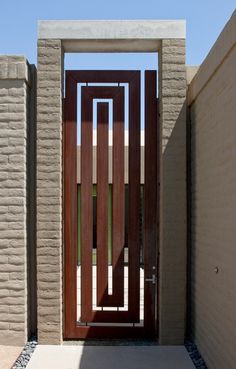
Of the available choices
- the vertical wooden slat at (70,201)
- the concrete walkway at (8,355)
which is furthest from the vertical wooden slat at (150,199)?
the concrete walkway at (8,355)

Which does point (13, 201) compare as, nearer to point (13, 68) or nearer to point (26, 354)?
point (13, 68)

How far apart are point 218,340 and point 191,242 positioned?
1.54 metres

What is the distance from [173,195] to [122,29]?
7.32ft

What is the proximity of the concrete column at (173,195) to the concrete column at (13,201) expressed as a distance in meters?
1.78

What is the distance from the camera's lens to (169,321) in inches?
204

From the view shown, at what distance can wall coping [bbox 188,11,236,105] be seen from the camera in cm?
360

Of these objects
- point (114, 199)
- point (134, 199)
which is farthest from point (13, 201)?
point (134, 199)

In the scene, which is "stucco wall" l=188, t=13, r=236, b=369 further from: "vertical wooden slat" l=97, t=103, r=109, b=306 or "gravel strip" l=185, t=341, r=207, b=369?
"vertical wooden slat" l=97, t=103, r=109, b=306

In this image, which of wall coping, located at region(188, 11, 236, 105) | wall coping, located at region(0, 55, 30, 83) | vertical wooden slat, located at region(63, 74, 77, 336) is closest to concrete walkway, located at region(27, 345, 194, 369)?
vertical wooden slat, located at region(63, 74, 77, 336)

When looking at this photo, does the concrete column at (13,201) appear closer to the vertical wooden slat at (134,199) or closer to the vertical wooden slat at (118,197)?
the vertical wooden slat at (118,197)

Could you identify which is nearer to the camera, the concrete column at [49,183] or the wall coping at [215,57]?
the wall coping at [215,57]

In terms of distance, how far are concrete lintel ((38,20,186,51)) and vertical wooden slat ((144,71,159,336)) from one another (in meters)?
0.51

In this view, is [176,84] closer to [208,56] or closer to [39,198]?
[208,56]

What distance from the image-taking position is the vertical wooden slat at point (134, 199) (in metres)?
5.39
